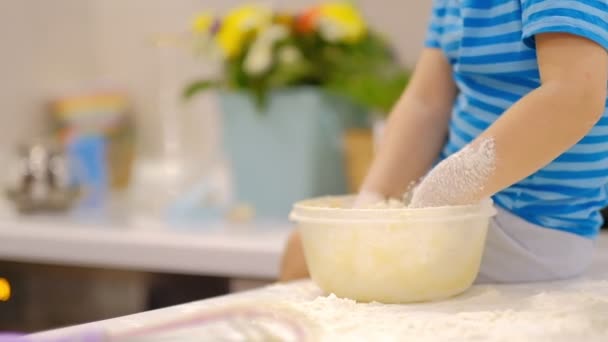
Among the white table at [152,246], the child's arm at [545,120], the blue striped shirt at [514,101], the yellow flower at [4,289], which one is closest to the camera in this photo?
the child's arm at [545,120]

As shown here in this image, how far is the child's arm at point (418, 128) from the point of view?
92cm

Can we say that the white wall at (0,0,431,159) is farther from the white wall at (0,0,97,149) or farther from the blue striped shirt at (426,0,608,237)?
the blue striped shirt at (426,0,608,237)

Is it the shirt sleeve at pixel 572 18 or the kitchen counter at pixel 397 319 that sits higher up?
the shirt sleeve at pixel 572 18

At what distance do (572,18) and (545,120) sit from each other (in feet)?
0.29

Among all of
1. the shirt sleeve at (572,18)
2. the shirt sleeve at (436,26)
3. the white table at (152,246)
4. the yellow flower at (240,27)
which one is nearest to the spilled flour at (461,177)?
the shirt sleeve at (572,18)

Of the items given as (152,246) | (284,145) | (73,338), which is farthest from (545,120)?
(284,145)

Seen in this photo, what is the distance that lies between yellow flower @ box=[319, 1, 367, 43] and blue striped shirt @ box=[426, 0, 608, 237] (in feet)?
1.92

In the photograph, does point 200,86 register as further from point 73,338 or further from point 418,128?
point 73,338

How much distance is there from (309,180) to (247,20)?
299mm

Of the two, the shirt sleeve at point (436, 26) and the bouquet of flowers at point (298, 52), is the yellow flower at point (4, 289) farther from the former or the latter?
the shirt sleeve at point (436, 26)

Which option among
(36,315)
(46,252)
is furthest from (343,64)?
(36,315)

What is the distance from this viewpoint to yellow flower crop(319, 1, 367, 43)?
1.48 meters

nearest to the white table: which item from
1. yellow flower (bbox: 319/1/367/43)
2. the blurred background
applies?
the blurred background

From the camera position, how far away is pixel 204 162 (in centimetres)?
196
